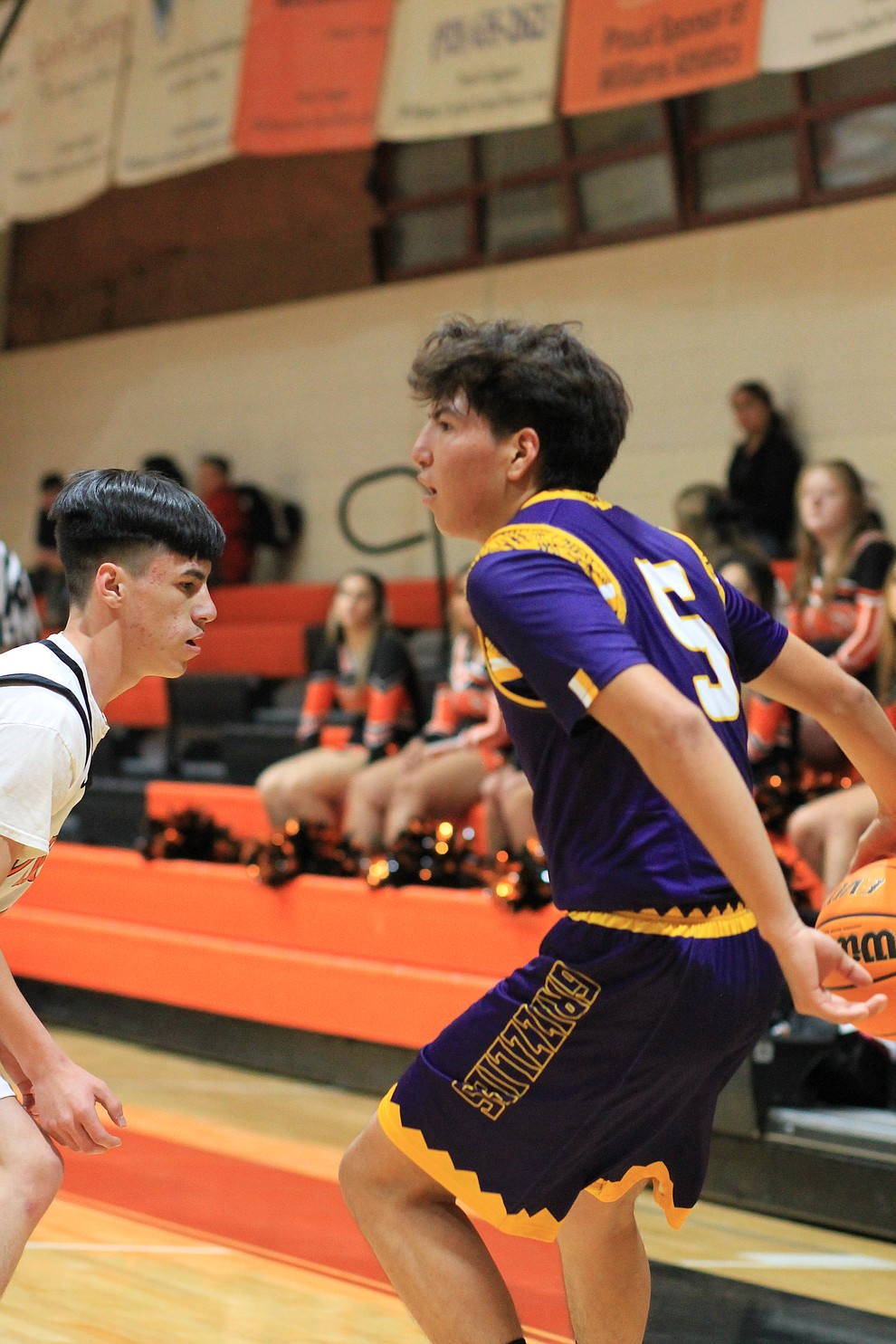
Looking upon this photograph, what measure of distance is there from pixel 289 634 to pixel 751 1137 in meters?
5.11

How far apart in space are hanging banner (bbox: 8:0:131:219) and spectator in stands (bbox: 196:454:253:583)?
2005mm

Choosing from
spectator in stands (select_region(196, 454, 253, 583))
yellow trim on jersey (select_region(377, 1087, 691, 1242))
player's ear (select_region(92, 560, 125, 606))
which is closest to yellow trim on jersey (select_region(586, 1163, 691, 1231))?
yellow trim on jersey (select_region(377, 1087, 691, 1242))

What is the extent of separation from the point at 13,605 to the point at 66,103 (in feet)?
15.8

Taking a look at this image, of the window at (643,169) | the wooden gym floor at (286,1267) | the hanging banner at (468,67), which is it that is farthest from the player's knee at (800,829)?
the window at (643,169)

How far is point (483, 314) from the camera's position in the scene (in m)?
9.05

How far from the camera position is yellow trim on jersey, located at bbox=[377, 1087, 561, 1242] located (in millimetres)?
1940

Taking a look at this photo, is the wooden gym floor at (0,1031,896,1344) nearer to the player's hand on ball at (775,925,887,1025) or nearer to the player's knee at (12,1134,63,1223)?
the player's knee at (12,1134,63,1223)

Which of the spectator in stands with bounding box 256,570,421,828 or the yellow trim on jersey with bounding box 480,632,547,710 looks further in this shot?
the spectator in stands with bounding box 256,570,421,828

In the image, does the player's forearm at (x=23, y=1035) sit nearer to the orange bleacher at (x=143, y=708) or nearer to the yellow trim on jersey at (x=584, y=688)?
the yellow trim on jersey at (x=584, y=688)

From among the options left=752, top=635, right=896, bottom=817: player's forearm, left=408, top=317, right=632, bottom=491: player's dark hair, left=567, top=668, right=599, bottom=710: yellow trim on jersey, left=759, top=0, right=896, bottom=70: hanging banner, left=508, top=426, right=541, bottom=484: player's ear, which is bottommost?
left=752, top=635, right=896, bottom=817: player's forearm

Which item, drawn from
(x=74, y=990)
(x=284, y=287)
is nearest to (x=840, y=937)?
(x=74, y=990)

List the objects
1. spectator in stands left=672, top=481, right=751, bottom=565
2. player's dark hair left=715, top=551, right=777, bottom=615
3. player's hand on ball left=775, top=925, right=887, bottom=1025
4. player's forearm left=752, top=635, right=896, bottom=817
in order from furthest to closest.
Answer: spectator in stands left=672, top=481, right=751, bottom=565, player's dark hair left=715, top=551, right=777, bottom=615, player's forearm left=752, top=635, right=896, bottom=817, player's hand on ball left=775, top=925, right=887, bottom=1025

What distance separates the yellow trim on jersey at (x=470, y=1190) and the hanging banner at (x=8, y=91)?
763cm

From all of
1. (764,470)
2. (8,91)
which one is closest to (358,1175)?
(764,470)
